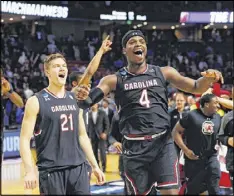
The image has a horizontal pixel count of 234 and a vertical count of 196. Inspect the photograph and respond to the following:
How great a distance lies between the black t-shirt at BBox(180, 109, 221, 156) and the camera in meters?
8.28

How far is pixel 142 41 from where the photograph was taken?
561 cm

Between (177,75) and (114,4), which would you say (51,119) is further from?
(114,4)

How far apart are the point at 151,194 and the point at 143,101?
36.8 inches

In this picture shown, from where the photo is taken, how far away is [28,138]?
5.33 m

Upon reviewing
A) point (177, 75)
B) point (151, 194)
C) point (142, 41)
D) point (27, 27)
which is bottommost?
point (151, 194)

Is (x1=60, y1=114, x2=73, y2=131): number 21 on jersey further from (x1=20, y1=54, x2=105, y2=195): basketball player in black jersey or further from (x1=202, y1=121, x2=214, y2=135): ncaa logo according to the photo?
(x1=202, y1=121, x2=214, y2=135): ncaa logo

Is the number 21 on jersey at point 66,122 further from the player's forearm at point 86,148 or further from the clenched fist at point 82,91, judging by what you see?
the clenched fist at point 82,91

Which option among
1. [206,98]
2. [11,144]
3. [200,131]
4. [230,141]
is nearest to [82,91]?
[230,141]

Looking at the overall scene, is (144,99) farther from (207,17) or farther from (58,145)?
(207,17)

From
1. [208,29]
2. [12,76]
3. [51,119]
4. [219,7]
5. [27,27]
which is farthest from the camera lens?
[208,29]

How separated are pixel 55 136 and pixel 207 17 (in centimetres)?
2863

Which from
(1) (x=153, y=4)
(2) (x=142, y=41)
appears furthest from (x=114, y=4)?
(2) (x=142, y=41)

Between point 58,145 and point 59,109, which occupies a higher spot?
point 59,109

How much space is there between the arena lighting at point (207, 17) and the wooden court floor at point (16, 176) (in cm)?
1791
